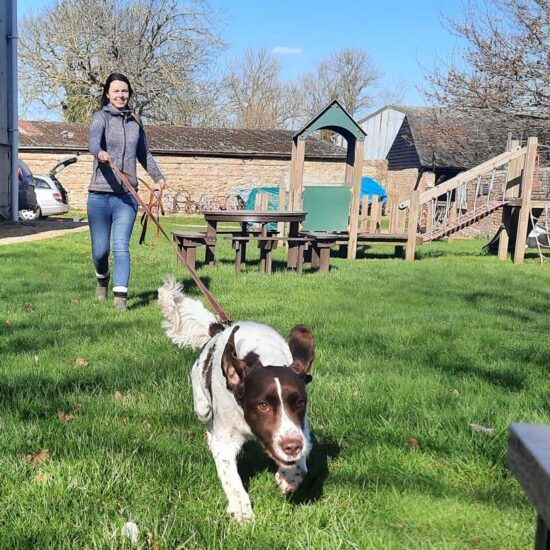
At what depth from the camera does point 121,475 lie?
2850mm


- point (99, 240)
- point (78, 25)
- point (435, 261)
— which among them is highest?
point (78, 25)

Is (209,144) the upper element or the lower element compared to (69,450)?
upper

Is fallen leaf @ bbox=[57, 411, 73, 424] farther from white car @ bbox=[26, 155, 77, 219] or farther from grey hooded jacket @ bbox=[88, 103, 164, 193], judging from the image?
white car @ bbox=[26, 155, 77, 219]

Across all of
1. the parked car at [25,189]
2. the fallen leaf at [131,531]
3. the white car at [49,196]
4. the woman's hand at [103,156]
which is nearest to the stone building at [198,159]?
the white car at [49,196]

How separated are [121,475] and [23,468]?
1.49 feet

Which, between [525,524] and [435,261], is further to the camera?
[435,261]

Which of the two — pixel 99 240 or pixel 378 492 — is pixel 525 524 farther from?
pixel 99 240

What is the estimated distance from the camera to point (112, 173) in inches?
250

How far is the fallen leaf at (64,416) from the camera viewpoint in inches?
139

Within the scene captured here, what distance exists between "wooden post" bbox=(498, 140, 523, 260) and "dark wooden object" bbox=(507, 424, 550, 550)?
1416 centimetres

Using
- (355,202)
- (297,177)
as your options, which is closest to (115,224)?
(297,177)

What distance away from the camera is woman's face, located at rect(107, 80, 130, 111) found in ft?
20.5

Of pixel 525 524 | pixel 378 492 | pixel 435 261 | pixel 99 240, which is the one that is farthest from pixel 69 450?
pixel 435 261

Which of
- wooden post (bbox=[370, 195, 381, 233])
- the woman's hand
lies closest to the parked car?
wooden post (bbox=[370, 195, 381, 233])
